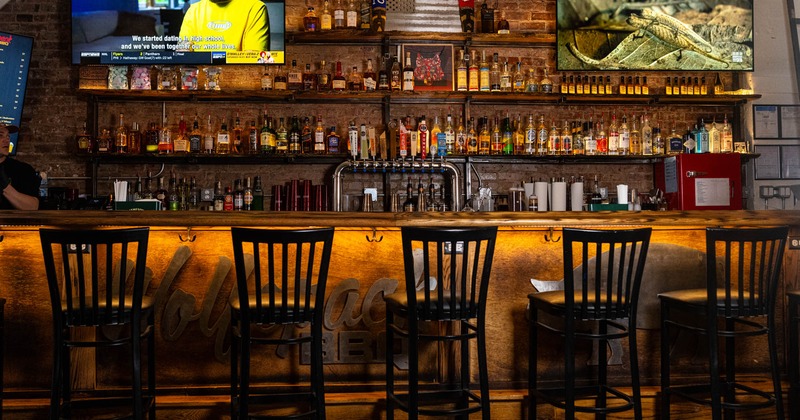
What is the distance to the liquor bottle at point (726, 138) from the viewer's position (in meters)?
5.58

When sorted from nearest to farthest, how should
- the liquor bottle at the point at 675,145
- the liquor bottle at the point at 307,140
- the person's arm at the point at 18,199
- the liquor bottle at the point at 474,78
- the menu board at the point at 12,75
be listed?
the person's arm at the point at 18,199, the menu board at the point at 12,75, the liquor bottle at the point at 307,140, the liquor bottle at the point at 474,78, the liquor bottle at the point at 675,145

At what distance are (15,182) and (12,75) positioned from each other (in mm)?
1045

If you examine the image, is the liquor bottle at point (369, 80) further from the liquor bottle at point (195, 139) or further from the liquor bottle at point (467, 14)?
the liquor bottle at point (195, 139)

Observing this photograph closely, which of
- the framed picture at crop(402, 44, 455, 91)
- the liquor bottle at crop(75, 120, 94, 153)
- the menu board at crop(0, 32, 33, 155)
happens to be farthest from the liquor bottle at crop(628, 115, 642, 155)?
the menu board at crop(0, 32, 33, 155)

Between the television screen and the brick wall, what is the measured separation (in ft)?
0.86

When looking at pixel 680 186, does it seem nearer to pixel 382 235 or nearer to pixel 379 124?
pixel 379 124

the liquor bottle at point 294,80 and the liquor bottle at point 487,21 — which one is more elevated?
the liquor bottle at point 487,21

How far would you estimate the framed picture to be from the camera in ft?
18.2

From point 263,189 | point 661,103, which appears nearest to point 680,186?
point 661,103

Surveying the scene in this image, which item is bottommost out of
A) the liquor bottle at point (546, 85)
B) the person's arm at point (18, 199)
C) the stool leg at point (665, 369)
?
the stool leg at point (665, 369)

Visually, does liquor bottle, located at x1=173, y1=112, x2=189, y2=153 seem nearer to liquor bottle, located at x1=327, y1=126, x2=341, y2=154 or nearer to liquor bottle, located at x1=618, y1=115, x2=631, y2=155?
liquor bottle, located at x1=327, y1=126, x2=341, y2=154

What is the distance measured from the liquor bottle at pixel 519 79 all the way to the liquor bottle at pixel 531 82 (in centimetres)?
4

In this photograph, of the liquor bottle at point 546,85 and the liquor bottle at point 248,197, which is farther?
the liquor bottle at point 546,85

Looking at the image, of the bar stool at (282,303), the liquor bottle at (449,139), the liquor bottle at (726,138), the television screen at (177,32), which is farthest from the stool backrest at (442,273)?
the liquor bottle at (726,138)
